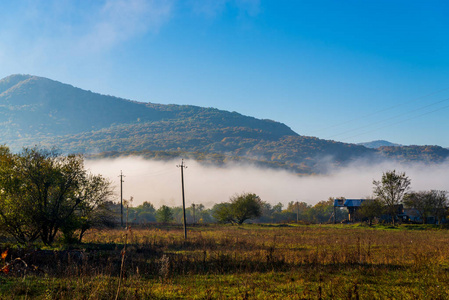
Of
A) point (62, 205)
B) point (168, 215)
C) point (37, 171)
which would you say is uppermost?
point (37, 171)

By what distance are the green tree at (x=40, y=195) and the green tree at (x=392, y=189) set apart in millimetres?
71990

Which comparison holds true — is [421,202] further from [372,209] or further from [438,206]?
[372,209]

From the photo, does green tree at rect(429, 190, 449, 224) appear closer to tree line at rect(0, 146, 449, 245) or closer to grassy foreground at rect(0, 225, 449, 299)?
grassy foreground at rect(0, 225, 449, 299)

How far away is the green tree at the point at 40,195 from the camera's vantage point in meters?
27.8

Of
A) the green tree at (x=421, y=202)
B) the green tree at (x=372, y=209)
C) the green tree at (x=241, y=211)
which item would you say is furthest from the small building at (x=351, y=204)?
the green tree at (x=241, y=211)

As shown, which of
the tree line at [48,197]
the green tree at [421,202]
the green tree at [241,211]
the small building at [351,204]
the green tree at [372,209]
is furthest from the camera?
the small building at [351,204]

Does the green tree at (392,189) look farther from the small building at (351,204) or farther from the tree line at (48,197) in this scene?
the tree line at (48,197)

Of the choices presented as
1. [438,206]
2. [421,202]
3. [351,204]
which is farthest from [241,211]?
[438,206]

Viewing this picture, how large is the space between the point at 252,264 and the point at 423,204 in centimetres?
8344

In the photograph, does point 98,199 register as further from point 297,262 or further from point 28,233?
point 297,262

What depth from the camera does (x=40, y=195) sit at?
29375mm

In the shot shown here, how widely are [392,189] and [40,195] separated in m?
78.2

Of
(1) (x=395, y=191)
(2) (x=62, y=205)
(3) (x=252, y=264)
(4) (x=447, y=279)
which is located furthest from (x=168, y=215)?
(4) (x=447, y=279)

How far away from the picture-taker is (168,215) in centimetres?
10244
